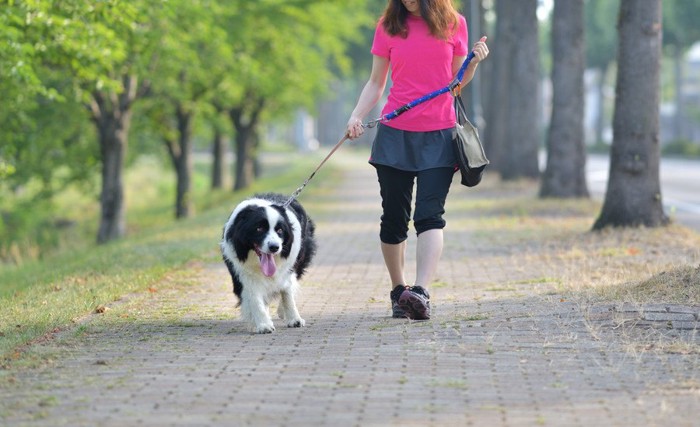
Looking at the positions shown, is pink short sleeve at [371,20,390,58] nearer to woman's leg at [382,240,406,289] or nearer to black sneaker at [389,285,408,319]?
woman's leg at [382,240,406,289]

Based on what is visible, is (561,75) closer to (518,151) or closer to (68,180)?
(518,151)

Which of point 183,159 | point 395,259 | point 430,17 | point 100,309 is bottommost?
point 183,159

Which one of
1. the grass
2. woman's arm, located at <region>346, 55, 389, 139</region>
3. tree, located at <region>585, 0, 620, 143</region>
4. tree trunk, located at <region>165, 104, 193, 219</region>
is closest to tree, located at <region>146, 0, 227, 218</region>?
tree trunk, located at <region>165, 104, 193, 219</region>

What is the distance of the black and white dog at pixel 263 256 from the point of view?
7816mm

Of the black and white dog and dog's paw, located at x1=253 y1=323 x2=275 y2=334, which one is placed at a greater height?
the black and white dog

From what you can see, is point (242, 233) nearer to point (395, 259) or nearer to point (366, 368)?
point (395, 259)

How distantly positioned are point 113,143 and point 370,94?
16643 mm

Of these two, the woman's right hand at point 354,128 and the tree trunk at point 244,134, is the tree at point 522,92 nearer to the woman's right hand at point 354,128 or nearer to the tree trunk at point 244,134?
the tree trunk at point 244,134

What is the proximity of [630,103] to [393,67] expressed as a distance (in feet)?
24.5

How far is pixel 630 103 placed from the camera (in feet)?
48.9

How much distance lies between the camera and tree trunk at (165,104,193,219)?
103 ft

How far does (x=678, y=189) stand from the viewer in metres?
29.4

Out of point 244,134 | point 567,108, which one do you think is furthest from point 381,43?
point 244,134

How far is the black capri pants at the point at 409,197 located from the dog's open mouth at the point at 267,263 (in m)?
0.90
